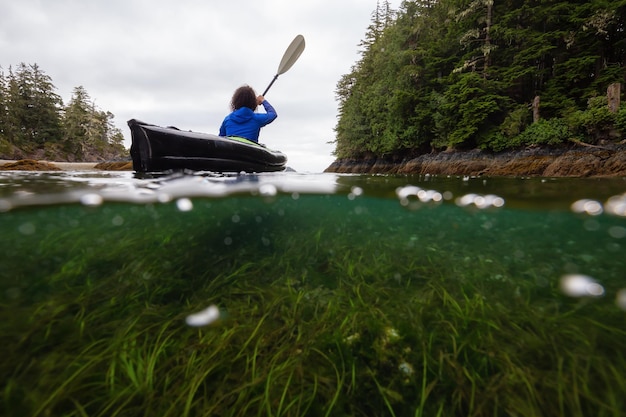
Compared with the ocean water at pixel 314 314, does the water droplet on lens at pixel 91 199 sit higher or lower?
higher

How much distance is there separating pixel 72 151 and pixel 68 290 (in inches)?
3208

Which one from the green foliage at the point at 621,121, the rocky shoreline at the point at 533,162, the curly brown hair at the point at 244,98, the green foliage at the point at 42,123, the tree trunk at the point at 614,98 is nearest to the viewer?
the curly brown hair at the point at 244,98

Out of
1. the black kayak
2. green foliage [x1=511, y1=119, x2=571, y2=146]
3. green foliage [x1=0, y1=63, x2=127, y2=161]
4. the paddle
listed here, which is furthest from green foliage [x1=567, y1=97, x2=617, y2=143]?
green foliage [x1=0, y1=63, x2=127, y2=161]

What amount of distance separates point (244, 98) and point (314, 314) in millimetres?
9031

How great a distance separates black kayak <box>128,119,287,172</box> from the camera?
649 centimetres

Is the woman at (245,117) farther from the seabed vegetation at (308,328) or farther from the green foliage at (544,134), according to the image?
the green foliage at (544,134)

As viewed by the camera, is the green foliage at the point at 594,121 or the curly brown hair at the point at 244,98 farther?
the green foliage at the point at 594,121

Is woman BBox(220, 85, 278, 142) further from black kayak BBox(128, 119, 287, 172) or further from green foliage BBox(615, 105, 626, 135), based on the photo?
green foliage BBox(615, 105, 626, 135)

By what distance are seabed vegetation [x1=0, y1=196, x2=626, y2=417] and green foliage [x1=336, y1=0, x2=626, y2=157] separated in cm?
1587

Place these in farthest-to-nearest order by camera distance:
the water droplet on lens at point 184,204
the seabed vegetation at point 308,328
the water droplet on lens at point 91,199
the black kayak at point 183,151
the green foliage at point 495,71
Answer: the green foliage at point 495,71 < the black kayak at point 183,151 < the water droplet on lens at point 184,204 < the water droplet on lens at point 91,199 < the seabed vegetation at point 308,328

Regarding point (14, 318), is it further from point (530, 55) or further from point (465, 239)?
point (530, 55)

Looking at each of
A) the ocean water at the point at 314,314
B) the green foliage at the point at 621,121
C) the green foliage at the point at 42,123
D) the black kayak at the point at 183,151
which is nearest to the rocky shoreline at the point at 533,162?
the green foliage at the point at 621,121

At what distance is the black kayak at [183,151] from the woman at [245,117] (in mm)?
1275

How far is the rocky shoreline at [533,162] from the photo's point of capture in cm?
1074
